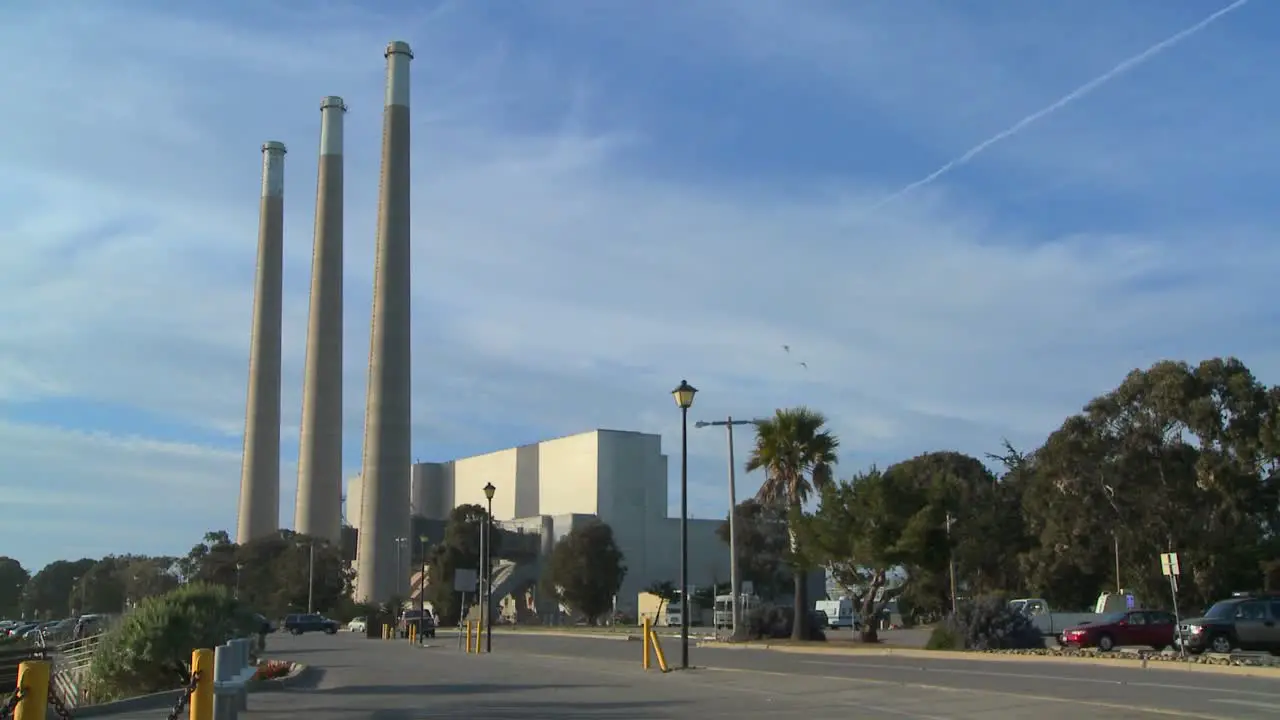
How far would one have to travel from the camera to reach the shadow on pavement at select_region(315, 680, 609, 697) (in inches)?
821

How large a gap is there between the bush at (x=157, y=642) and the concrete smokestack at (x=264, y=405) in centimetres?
9801

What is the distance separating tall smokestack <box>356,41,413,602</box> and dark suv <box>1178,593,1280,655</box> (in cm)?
7927

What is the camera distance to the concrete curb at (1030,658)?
23.3m

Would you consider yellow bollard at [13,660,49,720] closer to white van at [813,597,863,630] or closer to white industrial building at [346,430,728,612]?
white van at [813,597,863,630]

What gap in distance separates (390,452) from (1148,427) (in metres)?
64.8

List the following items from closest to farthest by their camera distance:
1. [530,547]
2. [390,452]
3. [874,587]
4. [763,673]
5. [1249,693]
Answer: [1249,693] → [763,673] → [874,587] → [390,452] → [530,547]

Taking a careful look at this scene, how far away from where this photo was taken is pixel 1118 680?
21375 millimetres

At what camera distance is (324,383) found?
113m

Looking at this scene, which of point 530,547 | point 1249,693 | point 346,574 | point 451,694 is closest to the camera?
point 1249,693

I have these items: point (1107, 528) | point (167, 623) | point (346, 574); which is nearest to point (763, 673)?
point (167, 623)

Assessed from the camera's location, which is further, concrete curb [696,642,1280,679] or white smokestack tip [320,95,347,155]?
white smokestack tip [320,95,347,155]

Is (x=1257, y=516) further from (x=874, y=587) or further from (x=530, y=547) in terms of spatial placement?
(x=530, y=547)

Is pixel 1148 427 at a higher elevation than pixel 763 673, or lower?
higher

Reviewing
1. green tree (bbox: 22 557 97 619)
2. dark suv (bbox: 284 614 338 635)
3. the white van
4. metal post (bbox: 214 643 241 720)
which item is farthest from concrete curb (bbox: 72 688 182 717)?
green tree (bbox: 22 557 97 619)
